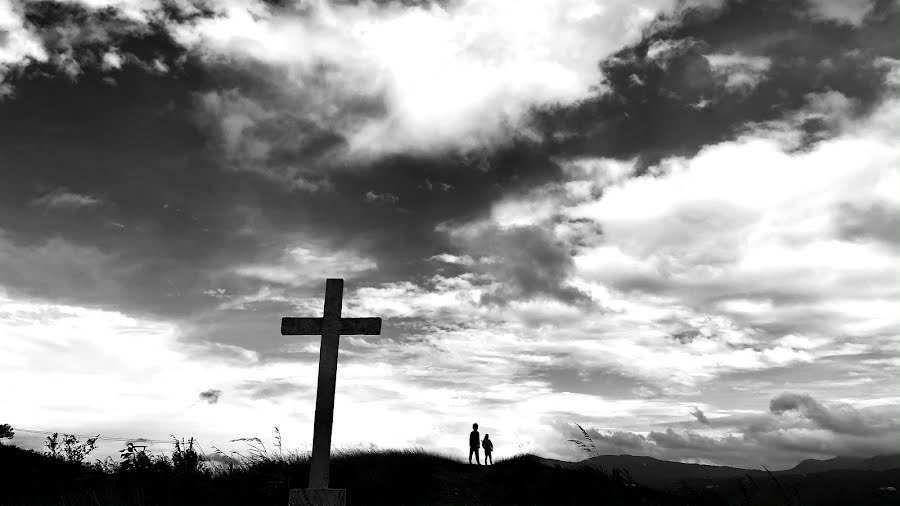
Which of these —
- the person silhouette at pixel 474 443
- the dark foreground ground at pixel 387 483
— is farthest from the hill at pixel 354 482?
the person silhouette at pixel 474 443

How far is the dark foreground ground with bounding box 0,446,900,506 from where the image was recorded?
1226cm

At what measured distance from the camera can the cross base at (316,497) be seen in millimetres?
10195

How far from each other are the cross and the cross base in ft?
2.07

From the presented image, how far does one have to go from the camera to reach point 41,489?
1355cm

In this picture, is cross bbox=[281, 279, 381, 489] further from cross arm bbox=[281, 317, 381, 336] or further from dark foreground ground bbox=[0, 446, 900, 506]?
dark foreground ground bbox=[0, 446, 900, 506]

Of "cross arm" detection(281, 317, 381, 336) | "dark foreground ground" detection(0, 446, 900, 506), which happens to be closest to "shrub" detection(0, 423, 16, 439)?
"dark foreground ground" detection(0, 446, 900, 506)

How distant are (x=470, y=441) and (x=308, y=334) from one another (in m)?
11.9

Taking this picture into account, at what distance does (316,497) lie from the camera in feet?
34.0

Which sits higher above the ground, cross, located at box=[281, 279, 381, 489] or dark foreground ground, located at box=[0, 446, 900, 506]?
cross, located at box=[281, 279, 381, 489]

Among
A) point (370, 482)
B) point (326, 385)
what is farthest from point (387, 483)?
point (326, 385)

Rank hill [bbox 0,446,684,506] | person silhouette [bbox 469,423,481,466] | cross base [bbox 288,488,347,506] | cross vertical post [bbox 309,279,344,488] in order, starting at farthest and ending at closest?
person silhouette [bbox 469,423,481,466]
hill [bbox 0,446,684,506]
cross vertical post [bbox 309,279,344,488]
cross base [bbox 288,488,347,506]

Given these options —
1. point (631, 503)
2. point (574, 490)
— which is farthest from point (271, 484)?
point (631, 503)

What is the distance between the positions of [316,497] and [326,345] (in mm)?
2886

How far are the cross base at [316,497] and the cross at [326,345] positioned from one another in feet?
2.07
